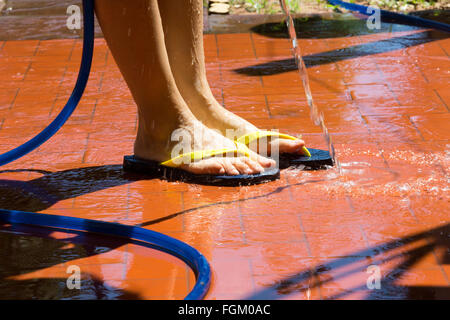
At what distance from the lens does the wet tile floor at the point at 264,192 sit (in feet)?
7.53

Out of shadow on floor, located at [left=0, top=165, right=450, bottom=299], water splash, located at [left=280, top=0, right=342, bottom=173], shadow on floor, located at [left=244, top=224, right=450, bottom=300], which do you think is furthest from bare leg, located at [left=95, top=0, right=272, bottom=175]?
shadow on floor, located at [left=244, top=224, right=450, bottom=300]

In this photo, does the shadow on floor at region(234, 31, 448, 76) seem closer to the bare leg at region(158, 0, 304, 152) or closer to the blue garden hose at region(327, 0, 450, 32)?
the blue garden hose at region(327, 0, 450, 32)

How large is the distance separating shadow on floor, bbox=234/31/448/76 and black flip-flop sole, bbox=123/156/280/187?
1462 millimetres

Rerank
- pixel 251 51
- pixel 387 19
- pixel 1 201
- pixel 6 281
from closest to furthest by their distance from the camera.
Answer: pixel 6 281 < pixel 1 201 < pixel 251 51 < pixel 387 19

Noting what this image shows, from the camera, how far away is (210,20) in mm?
5496

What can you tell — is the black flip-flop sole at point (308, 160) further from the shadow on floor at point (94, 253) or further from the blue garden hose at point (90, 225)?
the blue garden hose at point (90, 225)

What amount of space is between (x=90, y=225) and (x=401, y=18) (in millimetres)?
3546

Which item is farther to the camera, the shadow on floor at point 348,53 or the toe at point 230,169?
the shadow on floor at point 348,53

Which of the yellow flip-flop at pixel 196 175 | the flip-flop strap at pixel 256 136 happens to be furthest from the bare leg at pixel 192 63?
the yellow flip-flop at pixel 196 175

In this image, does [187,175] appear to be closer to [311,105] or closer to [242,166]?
[242,166]

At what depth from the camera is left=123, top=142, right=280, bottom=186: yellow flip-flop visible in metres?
3.04

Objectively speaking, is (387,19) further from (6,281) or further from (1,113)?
(6,281)

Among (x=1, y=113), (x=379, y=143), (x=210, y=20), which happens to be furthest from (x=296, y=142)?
(x=210, y=20)

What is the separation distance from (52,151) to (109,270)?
126 cm
